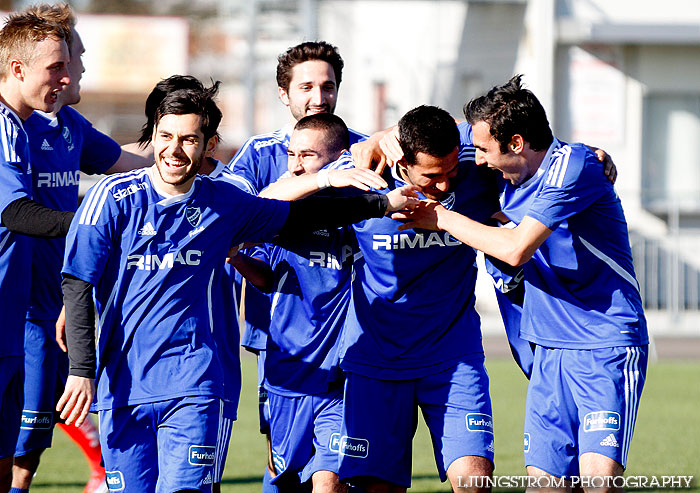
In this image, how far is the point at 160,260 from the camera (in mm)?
4492

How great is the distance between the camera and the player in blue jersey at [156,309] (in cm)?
440

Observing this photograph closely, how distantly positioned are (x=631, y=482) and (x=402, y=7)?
69.2 ft

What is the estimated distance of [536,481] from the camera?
503 cm

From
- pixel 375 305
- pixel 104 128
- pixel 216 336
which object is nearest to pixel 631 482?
pixel 375 305

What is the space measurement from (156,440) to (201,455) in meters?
0.25

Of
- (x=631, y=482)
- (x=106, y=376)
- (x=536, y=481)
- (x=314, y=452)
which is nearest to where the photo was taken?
(x=106, y=376)

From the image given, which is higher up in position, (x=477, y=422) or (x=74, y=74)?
(x=74, y=74)

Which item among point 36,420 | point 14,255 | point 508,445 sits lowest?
point 508,445

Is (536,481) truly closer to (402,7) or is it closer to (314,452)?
(314,452)

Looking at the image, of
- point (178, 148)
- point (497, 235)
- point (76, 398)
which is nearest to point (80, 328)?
point (76, 398)

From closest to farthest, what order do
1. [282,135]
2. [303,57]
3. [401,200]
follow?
1. [401,200]
2. [282,135]
3. [303,57]

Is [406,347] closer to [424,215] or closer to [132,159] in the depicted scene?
[424,215]

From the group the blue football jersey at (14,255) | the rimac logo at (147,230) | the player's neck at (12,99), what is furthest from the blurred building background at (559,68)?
the rimac logo at (147,230)

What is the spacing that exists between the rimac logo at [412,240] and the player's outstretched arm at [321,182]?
0.32 meters
